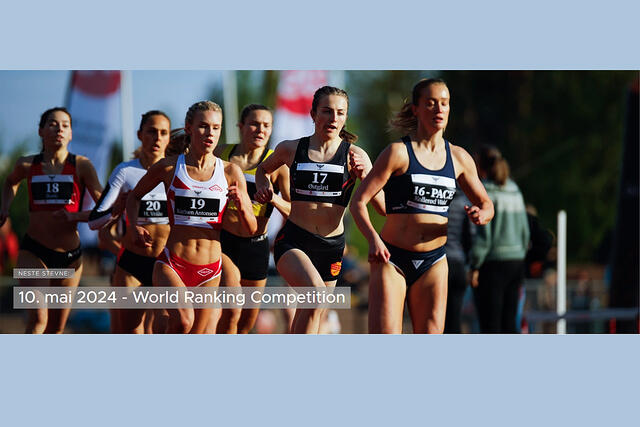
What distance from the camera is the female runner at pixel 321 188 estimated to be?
748cm

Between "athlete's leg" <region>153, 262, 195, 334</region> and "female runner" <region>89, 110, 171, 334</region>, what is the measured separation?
3.79 ft

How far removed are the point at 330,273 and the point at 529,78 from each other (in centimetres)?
1245

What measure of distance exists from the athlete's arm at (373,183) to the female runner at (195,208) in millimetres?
1081

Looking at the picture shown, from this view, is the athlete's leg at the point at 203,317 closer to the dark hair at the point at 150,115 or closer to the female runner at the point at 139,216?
the female runner at the point at 139,216

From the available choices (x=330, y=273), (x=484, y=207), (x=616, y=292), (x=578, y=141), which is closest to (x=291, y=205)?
(x=330, y=273)

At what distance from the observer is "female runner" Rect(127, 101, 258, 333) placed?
7.64 meters

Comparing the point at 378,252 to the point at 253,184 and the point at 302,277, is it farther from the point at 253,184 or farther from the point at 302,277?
the point at 253,184

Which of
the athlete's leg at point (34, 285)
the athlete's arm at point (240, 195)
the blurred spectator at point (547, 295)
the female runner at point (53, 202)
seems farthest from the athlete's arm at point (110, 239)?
the blurred spectator at point (547, 295)

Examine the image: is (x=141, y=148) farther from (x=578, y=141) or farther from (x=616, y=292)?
(x=578, y=141)

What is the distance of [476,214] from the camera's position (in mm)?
6949

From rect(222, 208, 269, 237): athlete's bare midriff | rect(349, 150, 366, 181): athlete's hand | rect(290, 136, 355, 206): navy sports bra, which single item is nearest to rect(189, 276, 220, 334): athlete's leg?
rect(222, 208, 269, 237): athlete's bare midriff

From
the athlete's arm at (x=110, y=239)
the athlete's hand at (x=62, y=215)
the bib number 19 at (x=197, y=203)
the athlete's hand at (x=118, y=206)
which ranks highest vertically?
the bib number 19 at (x=197, y=203)

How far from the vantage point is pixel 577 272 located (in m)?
15.9

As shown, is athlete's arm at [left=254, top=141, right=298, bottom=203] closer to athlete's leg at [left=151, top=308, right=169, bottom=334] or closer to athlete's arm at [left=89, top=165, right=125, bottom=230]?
athlete's leg at [left=151, top=308, right=169, bottom=334]
